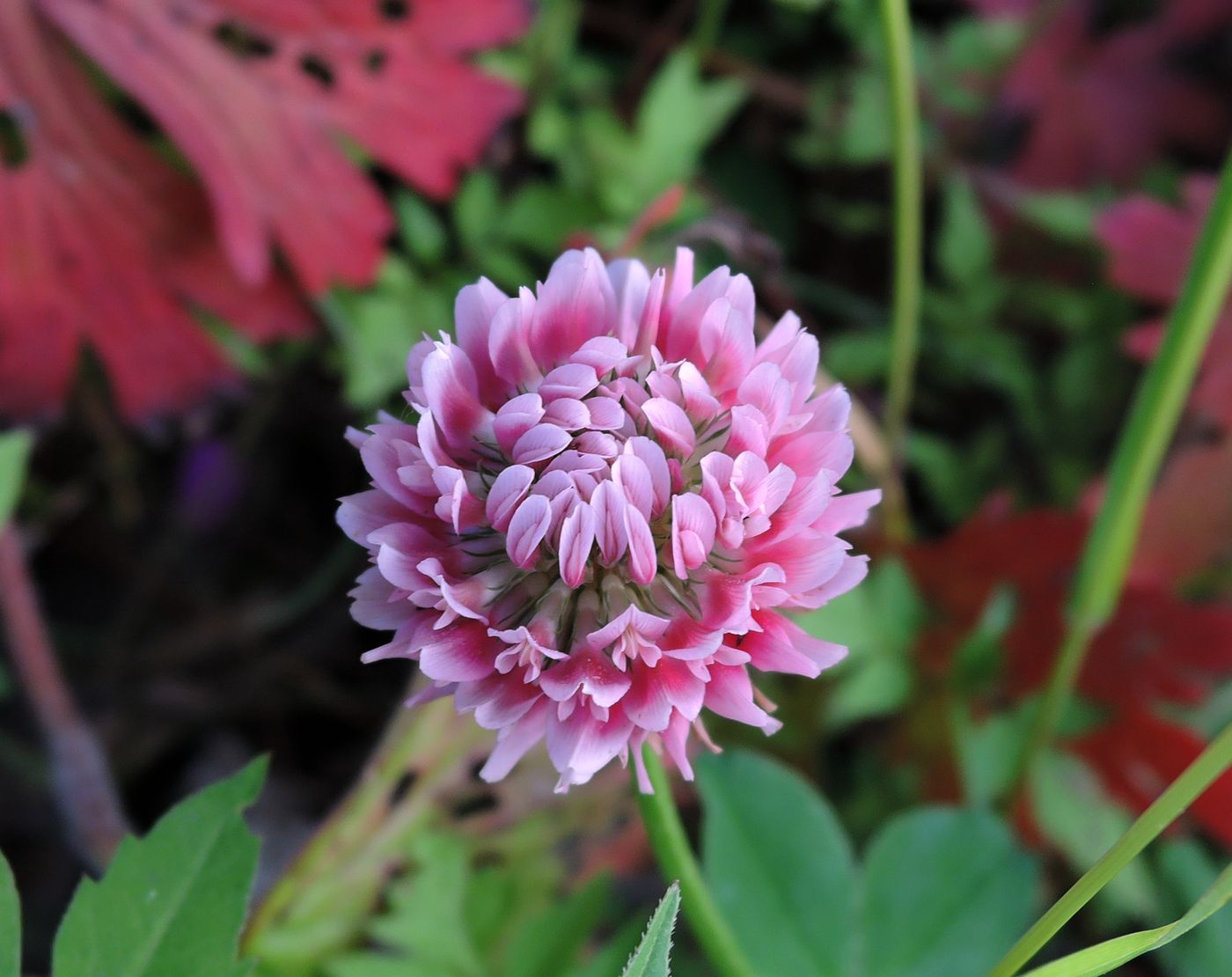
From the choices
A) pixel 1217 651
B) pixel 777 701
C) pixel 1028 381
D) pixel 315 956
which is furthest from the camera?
pixel 1028 381

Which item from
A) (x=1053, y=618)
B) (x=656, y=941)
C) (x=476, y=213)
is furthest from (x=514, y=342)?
(x=1053, y=618)

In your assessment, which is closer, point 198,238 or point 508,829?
point 508,829

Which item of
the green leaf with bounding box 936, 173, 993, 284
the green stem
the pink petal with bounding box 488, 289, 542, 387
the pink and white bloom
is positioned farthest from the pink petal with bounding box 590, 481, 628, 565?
the green leaf with bounding box 936, 173, 993, 284

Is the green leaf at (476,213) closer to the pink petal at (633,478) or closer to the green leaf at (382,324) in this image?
the green leaf at (382,324)

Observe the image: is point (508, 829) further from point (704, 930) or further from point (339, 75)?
point (339, 75)

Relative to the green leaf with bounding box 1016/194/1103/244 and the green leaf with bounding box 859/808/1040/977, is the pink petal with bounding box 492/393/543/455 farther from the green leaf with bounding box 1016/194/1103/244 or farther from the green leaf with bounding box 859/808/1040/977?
the green leaf with bounding box 1016/194/1103/244

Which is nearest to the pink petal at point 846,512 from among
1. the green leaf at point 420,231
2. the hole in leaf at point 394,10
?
the green leaf at point 420,231

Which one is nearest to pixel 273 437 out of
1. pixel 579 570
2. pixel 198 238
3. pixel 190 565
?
pixel 190 565
